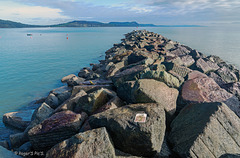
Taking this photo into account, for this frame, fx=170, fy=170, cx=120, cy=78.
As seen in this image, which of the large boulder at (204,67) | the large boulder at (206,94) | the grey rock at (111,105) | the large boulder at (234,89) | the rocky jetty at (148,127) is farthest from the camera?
the large boulder at (204,67)

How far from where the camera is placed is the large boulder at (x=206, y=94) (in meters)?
5.27

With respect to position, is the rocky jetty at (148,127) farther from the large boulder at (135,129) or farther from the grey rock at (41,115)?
the grey rock at (41,115)

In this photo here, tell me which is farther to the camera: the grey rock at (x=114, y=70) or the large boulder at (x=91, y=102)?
the grey rock at (x=114, y=70)

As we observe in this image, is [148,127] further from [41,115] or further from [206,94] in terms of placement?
[41,115]

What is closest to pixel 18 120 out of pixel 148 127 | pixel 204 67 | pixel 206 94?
pixel 148 127

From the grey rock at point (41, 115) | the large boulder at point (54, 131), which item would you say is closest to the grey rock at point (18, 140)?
the grey rock at point (41, 115)

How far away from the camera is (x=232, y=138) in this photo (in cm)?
394

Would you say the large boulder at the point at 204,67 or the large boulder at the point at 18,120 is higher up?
the large boulder at the point at 204,67

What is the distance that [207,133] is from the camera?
3.68 metres

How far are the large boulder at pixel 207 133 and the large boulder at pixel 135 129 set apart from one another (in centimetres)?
54

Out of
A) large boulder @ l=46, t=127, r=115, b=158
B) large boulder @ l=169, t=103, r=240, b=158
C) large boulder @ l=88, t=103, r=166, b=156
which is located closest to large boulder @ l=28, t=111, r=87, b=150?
large boulder @ l=88, t=103, r=166, b=156

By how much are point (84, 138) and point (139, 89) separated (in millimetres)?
2064

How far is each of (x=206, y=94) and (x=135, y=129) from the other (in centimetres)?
328

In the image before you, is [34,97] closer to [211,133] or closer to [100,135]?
[100,135]
